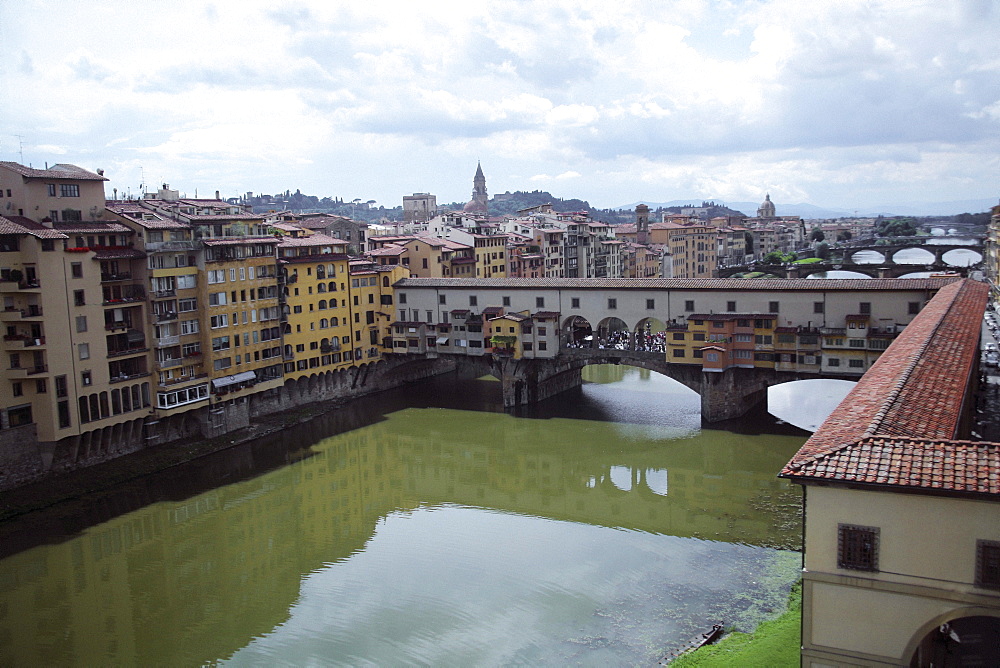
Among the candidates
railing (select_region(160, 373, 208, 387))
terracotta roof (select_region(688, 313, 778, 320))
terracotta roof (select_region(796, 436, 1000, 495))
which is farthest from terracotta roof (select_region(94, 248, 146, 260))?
terracotta roof (select_region(796, 436, 1000, 495))

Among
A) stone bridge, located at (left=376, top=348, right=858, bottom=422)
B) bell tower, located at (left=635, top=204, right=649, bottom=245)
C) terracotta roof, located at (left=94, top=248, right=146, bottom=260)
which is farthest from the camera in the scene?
bell tower, located at (left=635, top=204, right=649, bottom=245)

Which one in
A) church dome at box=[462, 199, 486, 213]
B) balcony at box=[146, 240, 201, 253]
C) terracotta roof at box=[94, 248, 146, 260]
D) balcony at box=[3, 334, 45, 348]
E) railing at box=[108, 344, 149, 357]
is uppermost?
church dome at box=[462, 199, 486, 213]

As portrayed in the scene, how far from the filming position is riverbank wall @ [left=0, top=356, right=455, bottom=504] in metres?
26.7

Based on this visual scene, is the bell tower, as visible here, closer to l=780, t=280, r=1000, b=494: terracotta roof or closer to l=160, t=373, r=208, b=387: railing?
l=160, t=373, r=208, b=387: railing

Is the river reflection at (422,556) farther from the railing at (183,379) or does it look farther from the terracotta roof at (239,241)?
the terracotta roof at (239,241)

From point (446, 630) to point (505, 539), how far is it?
558 cm

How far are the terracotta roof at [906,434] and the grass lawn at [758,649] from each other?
4.05 m

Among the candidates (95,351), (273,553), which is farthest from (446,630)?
(95,351)

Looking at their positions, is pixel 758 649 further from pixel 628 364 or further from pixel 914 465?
pixel 628 364

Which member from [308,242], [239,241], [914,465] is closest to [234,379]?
[239,241]

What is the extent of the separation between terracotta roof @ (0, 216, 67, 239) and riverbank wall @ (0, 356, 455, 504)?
20.2ft

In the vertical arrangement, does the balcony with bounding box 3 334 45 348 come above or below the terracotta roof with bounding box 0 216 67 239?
below

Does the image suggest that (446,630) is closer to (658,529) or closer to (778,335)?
(658,529)

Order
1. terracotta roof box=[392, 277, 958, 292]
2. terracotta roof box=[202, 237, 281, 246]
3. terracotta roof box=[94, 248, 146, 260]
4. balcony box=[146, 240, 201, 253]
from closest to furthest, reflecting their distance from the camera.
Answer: terracotta roof box=[94, 248, 146, 260]
balcony box=[146, 240, 201, 253]
terracotta roof box=[392, 277, 958, 292]
terracotta roof box=[202, 237, 281, 246]
